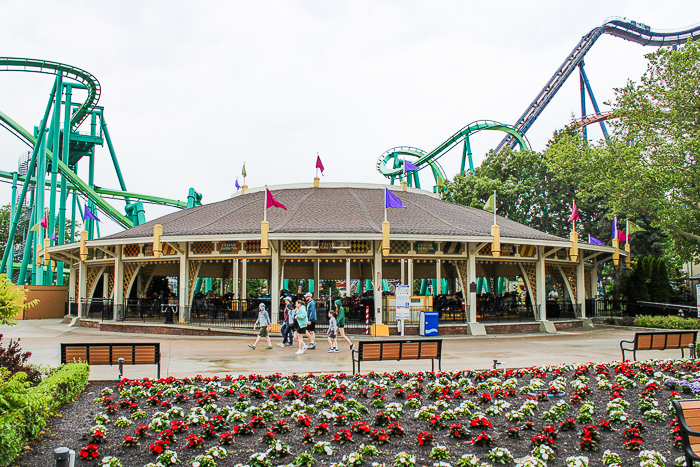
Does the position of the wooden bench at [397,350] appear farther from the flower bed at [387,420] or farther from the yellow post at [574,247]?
the yellow post at [574,247]

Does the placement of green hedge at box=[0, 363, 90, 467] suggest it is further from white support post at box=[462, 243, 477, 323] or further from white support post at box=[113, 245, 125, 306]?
white support post at box=[113, 245, 125, 306]

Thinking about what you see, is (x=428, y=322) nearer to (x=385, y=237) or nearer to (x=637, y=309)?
(x=385, y=237)

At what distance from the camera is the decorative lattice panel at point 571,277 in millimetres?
27250

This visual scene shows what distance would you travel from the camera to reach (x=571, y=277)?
27.4 meters

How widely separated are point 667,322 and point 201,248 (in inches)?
793

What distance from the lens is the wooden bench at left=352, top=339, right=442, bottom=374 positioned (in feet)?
33.9

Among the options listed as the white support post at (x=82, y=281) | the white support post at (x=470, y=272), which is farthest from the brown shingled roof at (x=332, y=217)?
the white support post at (x=82, y=281)

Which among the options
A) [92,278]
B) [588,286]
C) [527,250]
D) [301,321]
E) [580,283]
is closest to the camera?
[301,321]

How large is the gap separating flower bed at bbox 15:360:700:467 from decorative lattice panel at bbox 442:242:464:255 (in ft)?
40.5

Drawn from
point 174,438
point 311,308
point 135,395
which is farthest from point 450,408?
point 311,308

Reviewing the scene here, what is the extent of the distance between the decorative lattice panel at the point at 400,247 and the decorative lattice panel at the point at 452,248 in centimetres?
160

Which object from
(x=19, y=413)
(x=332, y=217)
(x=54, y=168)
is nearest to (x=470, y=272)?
(x=332, y=217)

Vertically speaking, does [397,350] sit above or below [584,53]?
below

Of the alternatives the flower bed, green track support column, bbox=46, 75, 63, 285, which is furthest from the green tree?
green track support column, bbox=46, 75, 63, 285
